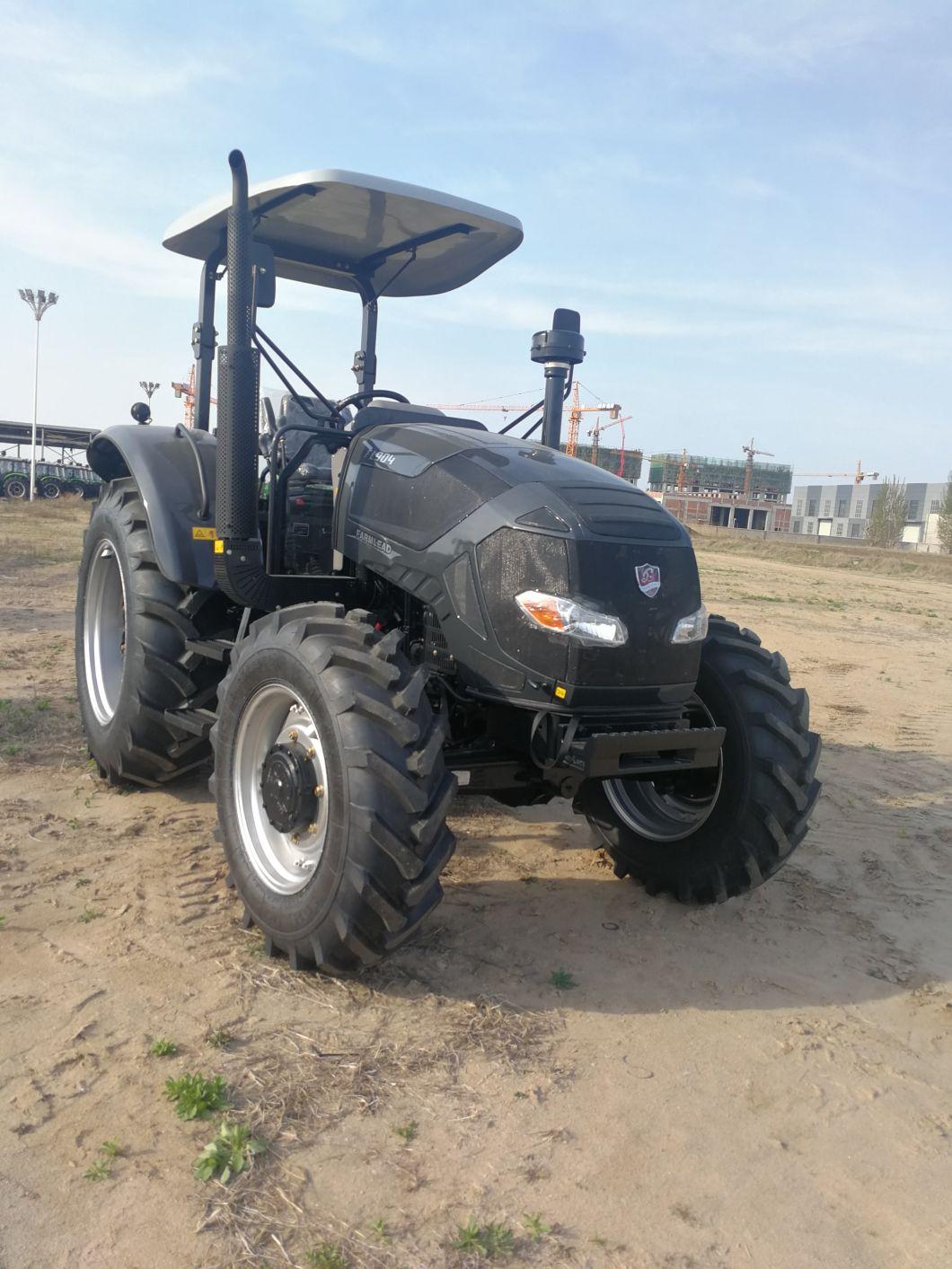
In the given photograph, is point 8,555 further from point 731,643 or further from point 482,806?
point 731,643

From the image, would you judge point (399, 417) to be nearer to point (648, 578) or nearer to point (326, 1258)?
point (648, 578)

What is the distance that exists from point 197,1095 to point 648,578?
2015 millimetres

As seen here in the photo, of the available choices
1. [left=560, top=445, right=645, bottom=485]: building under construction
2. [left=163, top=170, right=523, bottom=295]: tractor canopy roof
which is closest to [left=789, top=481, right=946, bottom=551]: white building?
[left=560, top=445, right=645, bottom=485]: building under construction

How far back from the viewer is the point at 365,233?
495cm

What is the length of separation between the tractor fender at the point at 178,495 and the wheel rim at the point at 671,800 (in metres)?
1.99

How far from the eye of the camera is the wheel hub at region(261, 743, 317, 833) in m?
3.32

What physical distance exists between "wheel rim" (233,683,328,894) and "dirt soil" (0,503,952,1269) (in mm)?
281

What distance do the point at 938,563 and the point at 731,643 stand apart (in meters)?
37.4

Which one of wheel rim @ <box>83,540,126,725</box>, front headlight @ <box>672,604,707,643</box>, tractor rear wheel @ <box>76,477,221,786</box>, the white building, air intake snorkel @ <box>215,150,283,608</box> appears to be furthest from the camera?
the white building

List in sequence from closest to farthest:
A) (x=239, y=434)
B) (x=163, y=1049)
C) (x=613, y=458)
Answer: (x=163, y=1049) < (x=239, y=434) < (x=613, y=458)

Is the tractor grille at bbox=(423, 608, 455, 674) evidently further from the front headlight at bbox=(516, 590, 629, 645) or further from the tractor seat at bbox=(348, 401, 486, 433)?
the tractor seat at bbox=(348, 401, 486, 433)

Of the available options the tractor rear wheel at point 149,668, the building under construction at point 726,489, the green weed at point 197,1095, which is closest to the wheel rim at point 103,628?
the tractor rear wheel at point 149,668

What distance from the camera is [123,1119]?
2.50 m

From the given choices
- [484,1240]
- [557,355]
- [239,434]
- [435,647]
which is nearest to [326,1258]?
[484,1240]
